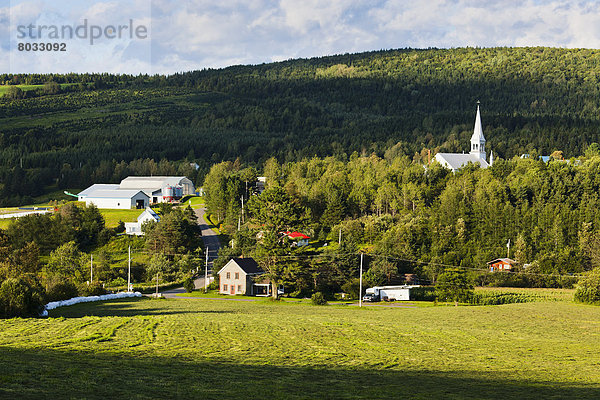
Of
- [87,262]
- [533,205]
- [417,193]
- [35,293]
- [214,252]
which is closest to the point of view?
[35,293]

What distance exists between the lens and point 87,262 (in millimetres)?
78312

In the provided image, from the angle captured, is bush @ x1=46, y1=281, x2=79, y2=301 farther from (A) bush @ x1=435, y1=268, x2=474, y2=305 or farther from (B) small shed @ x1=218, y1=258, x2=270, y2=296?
(A) bush @ x1=435, y1=268, x2=474, y2=305

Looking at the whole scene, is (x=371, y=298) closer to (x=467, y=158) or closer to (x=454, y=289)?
(x=454, y=289)

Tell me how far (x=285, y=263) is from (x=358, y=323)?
29.8 metres

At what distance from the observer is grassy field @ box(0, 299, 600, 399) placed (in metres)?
16.9

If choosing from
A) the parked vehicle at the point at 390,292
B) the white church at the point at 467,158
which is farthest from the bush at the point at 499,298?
the white church at the point at 467,158

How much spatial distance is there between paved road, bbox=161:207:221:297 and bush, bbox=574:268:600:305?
38.3 metres

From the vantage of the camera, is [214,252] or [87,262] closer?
[87,262]

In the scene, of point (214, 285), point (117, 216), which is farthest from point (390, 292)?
point (117, 216)

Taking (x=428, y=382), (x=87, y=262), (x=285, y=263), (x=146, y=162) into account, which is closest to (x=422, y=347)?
(x=428, y=382)

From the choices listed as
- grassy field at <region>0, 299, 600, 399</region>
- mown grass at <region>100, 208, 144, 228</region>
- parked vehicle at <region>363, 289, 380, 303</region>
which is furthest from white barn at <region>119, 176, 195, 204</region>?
grassy field at <region>0, 299, 600, 399</region>

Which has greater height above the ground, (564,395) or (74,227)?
(74,227)

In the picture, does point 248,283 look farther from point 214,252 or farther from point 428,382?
point 428,382

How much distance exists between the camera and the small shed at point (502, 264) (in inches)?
3103
